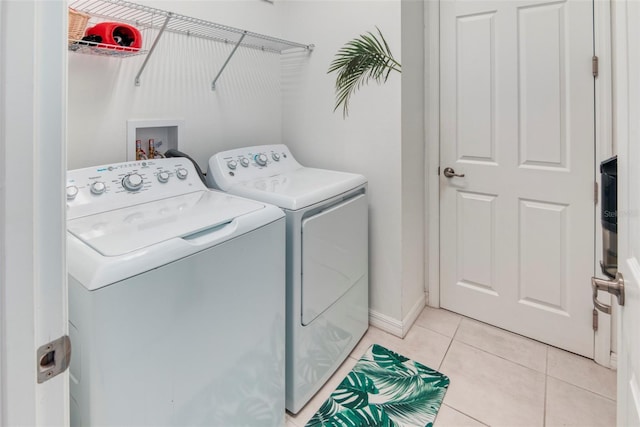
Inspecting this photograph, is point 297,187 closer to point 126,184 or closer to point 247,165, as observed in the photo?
point 247,165

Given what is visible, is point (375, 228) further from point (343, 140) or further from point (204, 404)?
point (204, 404)

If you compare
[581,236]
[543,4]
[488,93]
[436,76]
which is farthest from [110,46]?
[581,236]

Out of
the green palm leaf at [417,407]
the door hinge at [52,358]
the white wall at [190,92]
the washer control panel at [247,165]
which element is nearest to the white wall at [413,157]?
the green palm leaf at [417,407]

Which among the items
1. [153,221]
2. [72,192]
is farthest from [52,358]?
[72,192]

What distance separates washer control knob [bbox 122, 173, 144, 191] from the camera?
142cm

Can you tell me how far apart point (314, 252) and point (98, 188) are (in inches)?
35.1

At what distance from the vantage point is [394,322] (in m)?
2.18

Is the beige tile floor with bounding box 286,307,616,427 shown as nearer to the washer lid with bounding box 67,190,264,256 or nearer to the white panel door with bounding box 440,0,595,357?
the white panel door with bounding box 440,0,595,357

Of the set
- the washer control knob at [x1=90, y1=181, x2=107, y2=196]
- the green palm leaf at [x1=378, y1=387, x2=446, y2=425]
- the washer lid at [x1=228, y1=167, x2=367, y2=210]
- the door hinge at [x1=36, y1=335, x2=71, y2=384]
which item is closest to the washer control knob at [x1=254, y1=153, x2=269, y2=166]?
the washer lid at [x1=228, y1=167, x2=367, y2=210]

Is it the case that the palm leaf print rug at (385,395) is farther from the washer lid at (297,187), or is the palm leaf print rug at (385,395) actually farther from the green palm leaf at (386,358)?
the washer lid at (297,187)

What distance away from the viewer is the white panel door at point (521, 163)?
186cm

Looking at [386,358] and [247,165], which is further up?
[247,165]

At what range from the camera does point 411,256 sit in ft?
7.36

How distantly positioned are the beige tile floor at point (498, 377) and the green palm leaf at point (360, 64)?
57.9 inches
